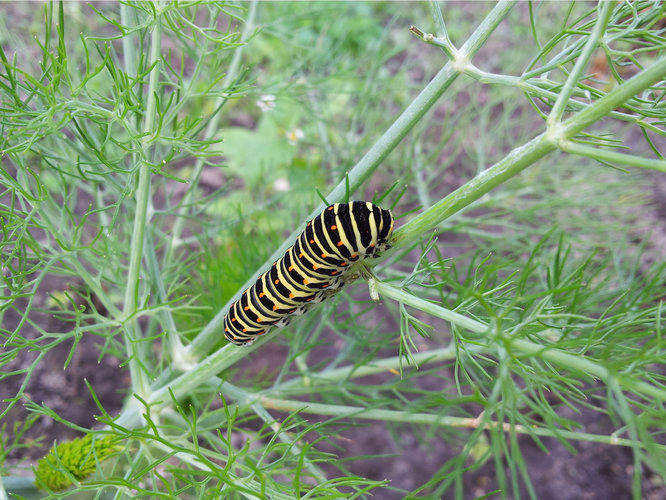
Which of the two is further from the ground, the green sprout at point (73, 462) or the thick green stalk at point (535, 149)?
the thick green stalk at point (535, 149)

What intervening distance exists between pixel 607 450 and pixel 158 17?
3.13 meters

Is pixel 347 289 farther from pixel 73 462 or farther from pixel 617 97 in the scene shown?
pixel 617 97

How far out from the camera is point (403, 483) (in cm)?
280

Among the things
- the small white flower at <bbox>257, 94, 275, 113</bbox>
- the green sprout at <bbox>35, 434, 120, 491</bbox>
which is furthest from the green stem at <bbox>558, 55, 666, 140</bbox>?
the green sprout at <bbox>35, 434, 120, 491</bbox>

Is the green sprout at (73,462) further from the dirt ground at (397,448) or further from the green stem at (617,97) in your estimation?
the green stem at (617,97)

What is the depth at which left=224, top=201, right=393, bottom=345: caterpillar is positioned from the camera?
114 centimetres

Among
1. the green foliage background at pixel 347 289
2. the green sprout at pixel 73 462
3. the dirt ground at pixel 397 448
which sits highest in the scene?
the green foliage background at pixel 347 289

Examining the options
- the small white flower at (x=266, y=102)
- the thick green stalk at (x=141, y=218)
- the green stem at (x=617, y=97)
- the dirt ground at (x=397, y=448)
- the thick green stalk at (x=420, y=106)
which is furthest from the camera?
the dirt ground at (x=397, y=448)

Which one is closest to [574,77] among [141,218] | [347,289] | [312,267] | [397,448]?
[312,267]

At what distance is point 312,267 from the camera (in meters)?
1.21

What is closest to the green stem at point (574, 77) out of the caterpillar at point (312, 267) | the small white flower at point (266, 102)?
the caterpillar at point (312, 267)

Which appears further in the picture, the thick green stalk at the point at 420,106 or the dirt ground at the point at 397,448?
the dirt ground at the point at 397,448

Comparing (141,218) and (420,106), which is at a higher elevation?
(420,106)

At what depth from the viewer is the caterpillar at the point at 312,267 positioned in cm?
114
